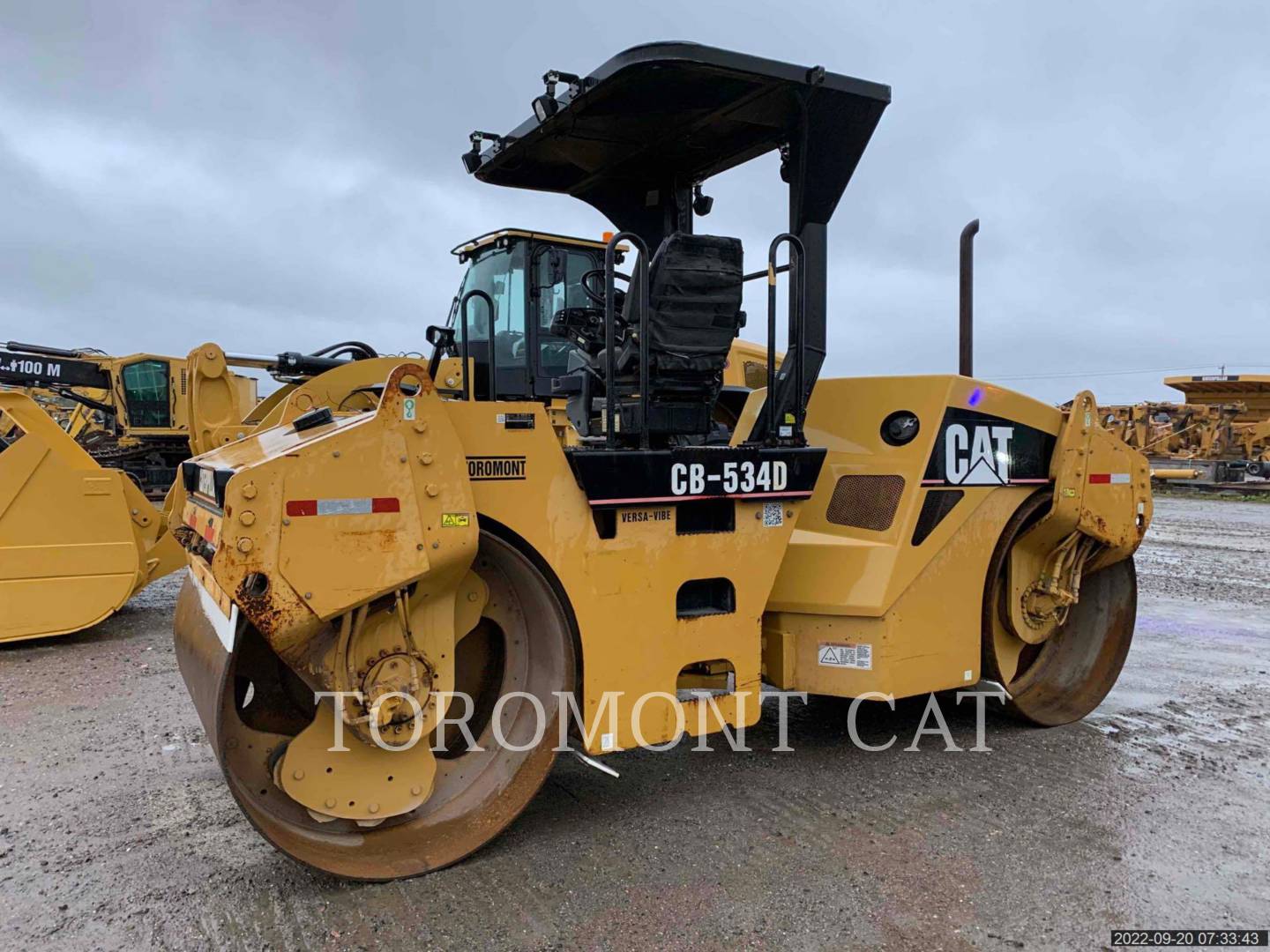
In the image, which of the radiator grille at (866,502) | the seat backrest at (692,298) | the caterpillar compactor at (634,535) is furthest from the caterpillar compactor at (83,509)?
the radiator grille at (866,502)

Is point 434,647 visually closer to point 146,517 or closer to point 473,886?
point 473,886

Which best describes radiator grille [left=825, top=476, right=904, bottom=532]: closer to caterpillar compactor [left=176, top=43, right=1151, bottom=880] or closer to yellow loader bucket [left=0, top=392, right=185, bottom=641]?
caterpillar compactor [left=176, top=43, right=1151, bottom=880]

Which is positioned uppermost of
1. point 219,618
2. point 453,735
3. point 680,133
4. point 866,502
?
Result: point 680,133

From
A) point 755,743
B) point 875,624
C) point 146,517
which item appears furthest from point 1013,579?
point 146,517

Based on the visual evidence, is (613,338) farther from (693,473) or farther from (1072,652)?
(1072,652)

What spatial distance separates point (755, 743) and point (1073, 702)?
1643 mm

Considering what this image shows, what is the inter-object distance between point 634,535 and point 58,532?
4660mm

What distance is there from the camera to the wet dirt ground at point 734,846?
2629 mm

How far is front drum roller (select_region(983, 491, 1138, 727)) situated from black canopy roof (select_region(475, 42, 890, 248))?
1.84 m

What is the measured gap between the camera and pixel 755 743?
4211mm

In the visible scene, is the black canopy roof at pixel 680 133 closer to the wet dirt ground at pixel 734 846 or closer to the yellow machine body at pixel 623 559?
the yellow machine body at pixel 623 559

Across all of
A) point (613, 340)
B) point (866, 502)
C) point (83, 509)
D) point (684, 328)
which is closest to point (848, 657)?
point (866, 502)

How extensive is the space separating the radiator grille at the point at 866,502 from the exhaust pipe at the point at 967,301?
3.15 feet

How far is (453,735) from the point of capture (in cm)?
341
